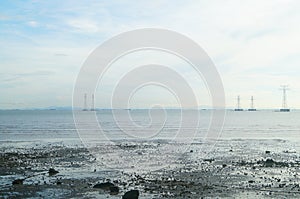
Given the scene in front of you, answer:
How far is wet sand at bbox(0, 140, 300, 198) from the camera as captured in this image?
27.3 m

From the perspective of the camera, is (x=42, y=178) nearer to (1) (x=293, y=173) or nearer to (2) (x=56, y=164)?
(2) (x=56, y=164)

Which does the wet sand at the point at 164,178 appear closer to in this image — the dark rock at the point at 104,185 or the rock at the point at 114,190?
the rock at the point at 114,190

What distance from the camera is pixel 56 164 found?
4281 centimetres

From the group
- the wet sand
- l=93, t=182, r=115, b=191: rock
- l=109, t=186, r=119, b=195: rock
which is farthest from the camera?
l=93, t=182, r=115, b=191: rock

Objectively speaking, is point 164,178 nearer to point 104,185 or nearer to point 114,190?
point 104,185

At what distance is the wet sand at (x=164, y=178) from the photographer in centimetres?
2728

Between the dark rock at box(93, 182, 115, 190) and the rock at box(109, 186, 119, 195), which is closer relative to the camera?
the rock at box(109, 186, 119, 195)

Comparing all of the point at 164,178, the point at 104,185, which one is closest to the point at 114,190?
the point at 104,185

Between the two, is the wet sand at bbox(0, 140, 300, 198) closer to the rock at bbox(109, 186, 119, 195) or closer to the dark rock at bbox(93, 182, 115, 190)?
the rock at bbox(109, 186, 119, 195)

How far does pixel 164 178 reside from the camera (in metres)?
33.0

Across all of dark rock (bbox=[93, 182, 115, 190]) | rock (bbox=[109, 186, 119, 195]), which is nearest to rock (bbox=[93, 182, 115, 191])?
dark rock (bbox=[93, 182, 115, 190])

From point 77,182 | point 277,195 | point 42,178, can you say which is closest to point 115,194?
Result: point 77,182

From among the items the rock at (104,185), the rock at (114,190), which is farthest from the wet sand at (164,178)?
the rock at (104,185)

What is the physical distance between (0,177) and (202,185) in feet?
60.2
